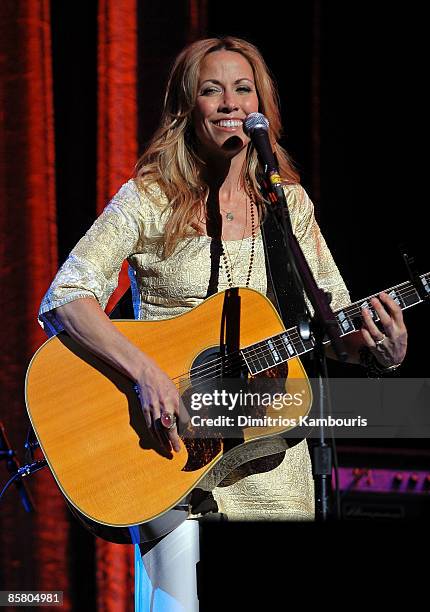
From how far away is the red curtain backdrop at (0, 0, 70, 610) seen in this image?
3.43m

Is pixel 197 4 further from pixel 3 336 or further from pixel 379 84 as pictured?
pixel 3 336

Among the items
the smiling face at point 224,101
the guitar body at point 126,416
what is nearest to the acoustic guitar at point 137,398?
the guitar body at point 126,416

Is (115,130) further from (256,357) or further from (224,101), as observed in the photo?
(256,357)

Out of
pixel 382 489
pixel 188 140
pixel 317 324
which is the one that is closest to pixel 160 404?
pixel 317 324

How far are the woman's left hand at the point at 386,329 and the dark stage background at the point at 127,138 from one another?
85 cm

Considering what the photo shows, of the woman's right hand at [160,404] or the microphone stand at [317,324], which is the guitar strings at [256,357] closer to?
the woman's right hand at [160,404]

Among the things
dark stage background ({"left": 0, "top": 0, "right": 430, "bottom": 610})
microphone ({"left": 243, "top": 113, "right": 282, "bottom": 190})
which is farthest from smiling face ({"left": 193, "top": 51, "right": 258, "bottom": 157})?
dark stage background ({"left": 0, "top": 0, "right": 430, "bottom": 610})

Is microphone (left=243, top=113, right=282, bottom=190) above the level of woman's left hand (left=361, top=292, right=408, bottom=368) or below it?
above

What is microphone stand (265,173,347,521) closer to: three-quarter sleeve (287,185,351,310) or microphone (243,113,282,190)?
microphone (243,113,282,190)

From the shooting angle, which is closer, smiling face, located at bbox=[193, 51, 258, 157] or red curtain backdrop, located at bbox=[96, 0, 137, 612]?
smiling face, located at bbox=[193, 51, 258, 157]

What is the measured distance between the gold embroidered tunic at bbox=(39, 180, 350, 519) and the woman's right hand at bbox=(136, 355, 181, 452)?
14cm

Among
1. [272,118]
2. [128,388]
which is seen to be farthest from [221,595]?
[272,118]

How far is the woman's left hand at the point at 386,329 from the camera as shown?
7.38 feet

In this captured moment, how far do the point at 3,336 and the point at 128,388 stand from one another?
124 cm
